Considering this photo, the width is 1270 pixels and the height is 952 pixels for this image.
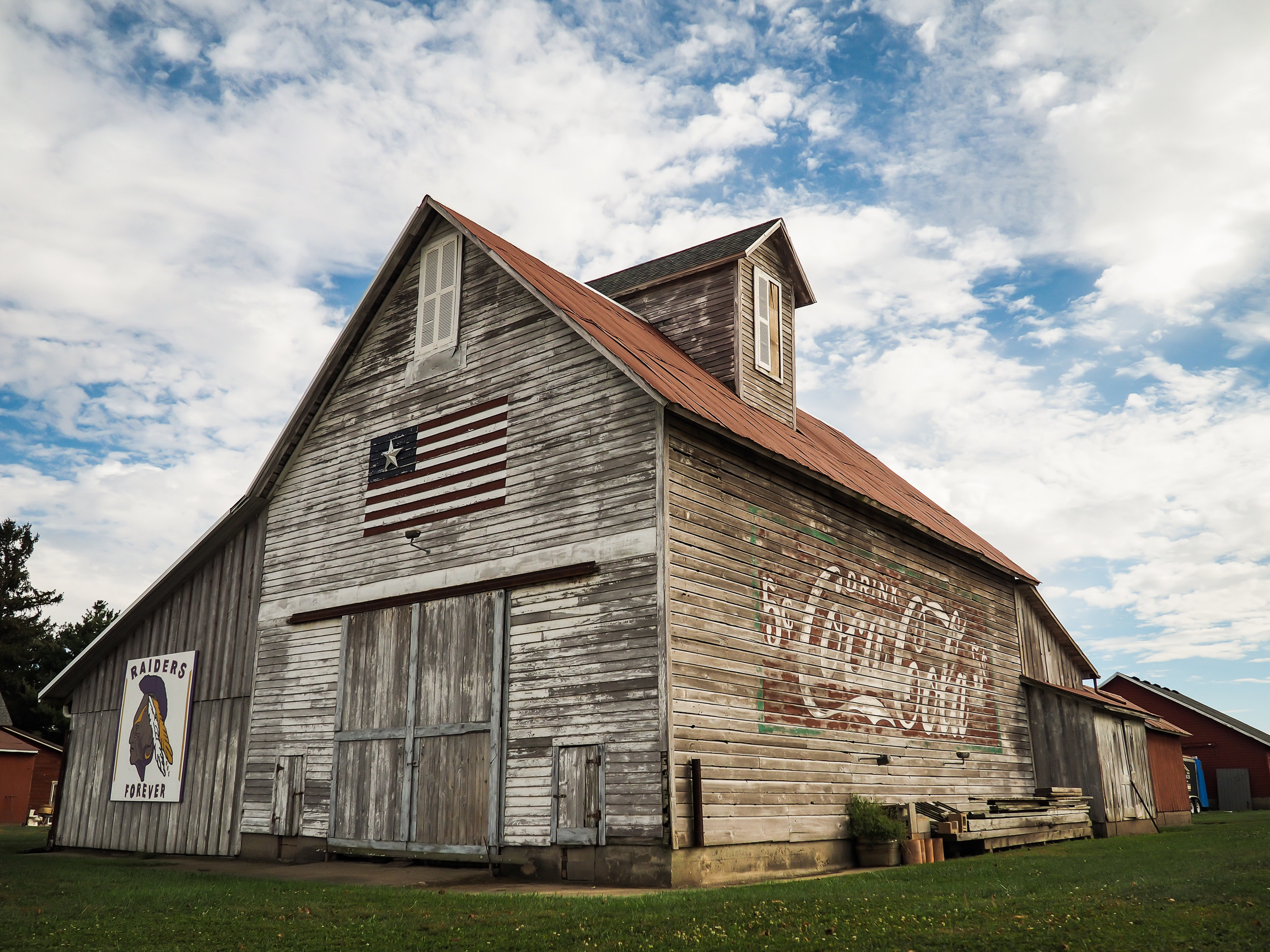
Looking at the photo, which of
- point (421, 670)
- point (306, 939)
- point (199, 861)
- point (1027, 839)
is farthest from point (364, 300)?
point (1027, 839)

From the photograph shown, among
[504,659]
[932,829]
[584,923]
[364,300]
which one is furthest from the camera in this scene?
[364,300]

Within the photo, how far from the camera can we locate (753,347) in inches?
727

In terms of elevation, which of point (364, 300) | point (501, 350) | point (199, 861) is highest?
point (364, 300)

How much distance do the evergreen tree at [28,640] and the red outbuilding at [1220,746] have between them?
5297cm

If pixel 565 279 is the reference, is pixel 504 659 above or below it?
below

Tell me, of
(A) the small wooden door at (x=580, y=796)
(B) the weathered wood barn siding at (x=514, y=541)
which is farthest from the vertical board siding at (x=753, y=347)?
(A) the small wooden door at (x=580, y=796)

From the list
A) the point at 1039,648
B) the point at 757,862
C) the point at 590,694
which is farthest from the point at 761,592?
the point at 1039,648

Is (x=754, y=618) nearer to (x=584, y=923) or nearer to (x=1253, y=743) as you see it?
(x=584, y=923)

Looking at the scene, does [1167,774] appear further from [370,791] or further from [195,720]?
[195,720]

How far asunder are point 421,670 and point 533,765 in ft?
9.17

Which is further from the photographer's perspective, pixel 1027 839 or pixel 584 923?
pixel 1027 839

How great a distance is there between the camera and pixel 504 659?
14.2m

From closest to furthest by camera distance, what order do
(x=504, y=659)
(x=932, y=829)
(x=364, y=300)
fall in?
(x=504, y=659), (x=932, y=829), (x=364, y=300)

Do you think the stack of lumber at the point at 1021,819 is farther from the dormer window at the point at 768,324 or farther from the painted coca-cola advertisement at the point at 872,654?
the dormer window at the point at 768,324
